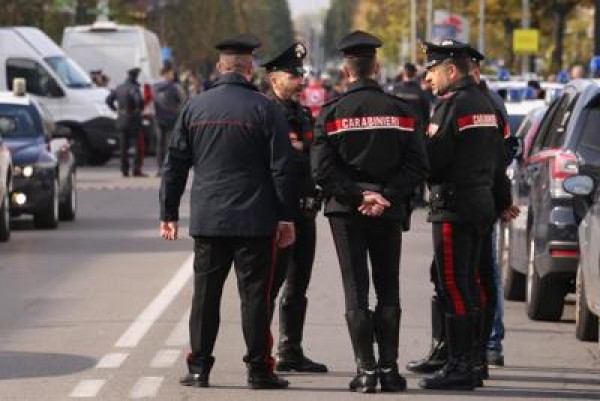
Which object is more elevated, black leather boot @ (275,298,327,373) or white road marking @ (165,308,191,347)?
black leather boot @ (275,298,327,373)

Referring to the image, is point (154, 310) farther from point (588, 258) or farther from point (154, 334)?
point (588, 258)

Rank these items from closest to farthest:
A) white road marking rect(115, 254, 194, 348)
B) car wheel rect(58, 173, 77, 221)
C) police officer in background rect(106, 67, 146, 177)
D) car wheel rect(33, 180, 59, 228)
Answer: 1. white road marking rect(115, 254, 194, 348)
2. car wheel rect(33, 180, 59, 228)
3. car wheel rect(58, 173, 77, 221)
4. police officer in background rect(106, 67, 146, 177)

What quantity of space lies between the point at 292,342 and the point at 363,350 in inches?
44.2

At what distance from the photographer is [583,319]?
545 inches

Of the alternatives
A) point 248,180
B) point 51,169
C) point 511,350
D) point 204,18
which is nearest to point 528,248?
point 511,350

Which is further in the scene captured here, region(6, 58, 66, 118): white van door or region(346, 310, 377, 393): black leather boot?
region(6, 58, 66, 118): white van door

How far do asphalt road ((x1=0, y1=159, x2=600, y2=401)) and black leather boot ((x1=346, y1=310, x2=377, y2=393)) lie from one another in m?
0.10

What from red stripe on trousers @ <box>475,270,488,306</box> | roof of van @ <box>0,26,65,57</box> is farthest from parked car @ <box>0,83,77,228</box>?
roof of van @ <box>0,26,65,57</box>

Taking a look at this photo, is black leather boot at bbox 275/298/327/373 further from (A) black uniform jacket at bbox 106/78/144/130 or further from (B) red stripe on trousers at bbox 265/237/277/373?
(A) black uniform jacket at bbox 106/78/144/130

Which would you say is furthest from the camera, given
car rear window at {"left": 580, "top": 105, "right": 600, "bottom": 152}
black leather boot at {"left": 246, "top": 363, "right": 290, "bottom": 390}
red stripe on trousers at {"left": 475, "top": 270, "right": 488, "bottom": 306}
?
car rear window at {"left": 580, "top": 105, "right": 600, "bottom": 152}

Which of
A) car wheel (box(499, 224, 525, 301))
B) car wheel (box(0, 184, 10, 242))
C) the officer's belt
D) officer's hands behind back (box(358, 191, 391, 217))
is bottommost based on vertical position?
car wheel (box(0, 184, 10, 242))

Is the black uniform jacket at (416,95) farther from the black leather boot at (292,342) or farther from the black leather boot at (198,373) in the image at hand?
the black leather boot at (198,373)

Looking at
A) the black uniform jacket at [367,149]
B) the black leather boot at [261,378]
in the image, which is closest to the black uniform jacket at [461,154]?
the black uniform jacket at [367,149]

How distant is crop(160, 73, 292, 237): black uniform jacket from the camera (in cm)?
1131
